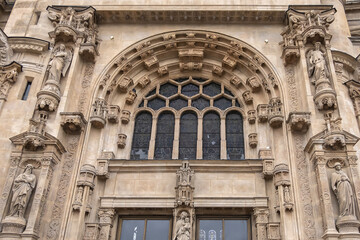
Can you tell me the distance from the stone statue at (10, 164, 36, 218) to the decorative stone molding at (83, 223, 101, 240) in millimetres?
1979

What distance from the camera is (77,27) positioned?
1525 cm

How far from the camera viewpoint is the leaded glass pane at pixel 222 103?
15.5 m

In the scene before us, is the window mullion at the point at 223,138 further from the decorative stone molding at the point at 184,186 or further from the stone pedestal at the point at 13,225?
the stone pedestal at the point at 13,225

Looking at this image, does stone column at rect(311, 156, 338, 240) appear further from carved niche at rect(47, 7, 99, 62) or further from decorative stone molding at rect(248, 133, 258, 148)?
carved niche at rect(47, 7, 99, 62)

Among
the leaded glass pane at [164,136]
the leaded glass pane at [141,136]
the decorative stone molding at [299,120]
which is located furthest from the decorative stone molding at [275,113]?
the leaded glass pane at [141,136]

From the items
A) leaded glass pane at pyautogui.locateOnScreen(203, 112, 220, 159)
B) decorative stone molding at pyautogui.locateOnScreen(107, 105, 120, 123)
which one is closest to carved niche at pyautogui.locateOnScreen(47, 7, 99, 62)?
decorative stone molding at pyautogui.locateOnScreen(107, 105, 120, 123)

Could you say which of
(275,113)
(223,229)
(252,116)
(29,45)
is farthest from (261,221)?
(29,45)

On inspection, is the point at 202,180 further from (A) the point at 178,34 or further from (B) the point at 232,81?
(A) the point at 178,34

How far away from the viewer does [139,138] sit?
14.7 meters

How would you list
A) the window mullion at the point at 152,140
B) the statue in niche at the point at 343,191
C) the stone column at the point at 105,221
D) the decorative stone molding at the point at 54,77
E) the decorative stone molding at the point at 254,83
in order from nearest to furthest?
the statue in niche at the point at 343,191 → the stone column at the point at 105,221 → the decorative stone molding at the point at 54,77 → the window mullion at the point at 152,140 → the decorative stone molding at the point at 254,83

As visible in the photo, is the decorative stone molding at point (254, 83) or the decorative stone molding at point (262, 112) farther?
the decorative stone molding at point (254, 83)

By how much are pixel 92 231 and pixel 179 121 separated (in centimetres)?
532

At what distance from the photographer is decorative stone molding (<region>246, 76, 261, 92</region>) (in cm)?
1503

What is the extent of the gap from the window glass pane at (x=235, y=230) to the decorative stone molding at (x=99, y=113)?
551 cm
